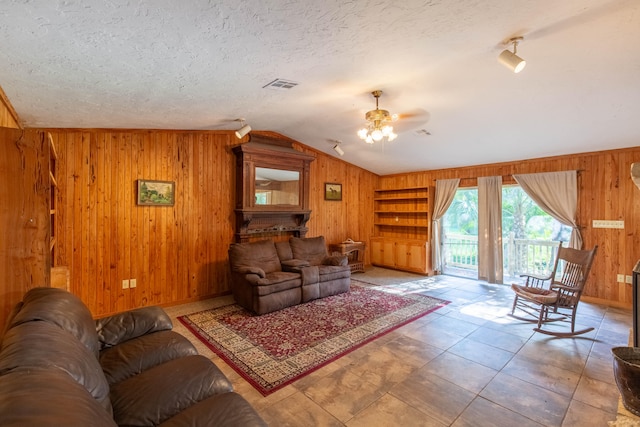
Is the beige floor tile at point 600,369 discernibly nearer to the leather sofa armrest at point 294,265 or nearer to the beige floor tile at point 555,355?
the beige floor tile at point 555,355

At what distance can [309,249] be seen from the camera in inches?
202

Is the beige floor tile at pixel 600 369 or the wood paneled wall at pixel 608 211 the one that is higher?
the wood paneled wall at pixel 608 211

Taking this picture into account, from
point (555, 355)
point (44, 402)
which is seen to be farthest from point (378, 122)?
point (44, 402)

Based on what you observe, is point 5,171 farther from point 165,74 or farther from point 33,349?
point 33,349

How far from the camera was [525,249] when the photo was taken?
5.66 m

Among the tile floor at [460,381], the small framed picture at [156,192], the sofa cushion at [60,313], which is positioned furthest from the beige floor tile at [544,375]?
the small framed picture at [156,192]

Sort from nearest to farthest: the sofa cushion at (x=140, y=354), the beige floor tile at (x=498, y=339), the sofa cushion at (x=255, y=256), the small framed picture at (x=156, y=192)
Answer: the sofa cushion at (x=140, y=354), the beige floor tile at (x=498, y=339), the small framed picture at (x=156, y=192), the sofa cushion at (x=255, y=256)

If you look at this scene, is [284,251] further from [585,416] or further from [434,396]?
[585,416]

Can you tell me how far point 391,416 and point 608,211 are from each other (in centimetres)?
459

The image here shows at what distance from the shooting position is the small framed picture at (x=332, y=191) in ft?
20.5

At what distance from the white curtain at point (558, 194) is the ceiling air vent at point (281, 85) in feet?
14.2

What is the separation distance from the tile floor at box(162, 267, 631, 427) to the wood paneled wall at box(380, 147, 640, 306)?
869mm

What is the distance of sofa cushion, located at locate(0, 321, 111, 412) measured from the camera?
0.99 meters

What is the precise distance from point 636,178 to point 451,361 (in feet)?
7.03
